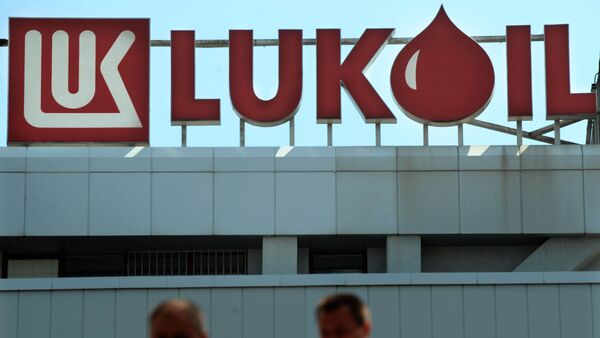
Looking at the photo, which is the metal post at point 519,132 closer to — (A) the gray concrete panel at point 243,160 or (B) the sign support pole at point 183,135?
(A) the gray concrete panel at point 243,160

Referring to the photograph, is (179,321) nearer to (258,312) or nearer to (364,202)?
(258,312)

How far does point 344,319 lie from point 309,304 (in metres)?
20.8

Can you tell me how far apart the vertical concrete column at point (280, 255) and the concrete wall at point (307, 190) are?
24cm

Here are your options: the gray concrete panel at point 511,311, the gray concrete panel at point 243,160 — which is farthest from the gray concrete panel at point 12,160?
the gray concrete panel at point 511,311

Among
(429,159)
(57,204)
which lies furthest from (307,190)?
(57,204)

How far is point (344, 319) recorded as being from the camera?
578 centimetres

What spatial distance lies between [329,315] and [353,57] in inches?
961

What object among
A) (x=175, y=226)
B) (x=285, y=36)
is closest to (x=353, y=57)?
(x=285, y=36)

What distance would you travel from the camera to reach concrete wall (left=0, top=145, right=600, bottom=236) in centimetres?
2805

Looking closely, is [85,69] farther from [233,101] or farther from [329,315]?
[329,315]

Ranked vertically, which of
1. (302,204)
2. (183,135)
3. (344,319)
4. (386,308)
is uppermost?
(183,135)

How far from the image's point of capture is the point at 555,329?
1029 inches

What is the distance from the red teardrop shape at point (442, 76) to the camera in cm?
2903

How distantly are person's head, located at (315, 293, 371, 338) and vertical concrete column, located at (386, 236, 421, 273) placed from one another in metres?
22.5
